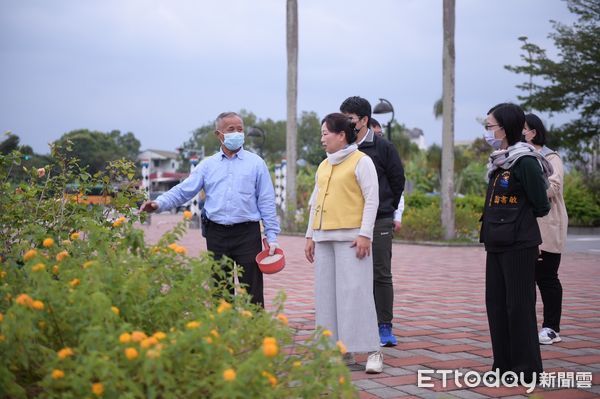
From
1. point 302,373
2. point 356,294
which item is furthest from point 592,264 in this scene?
point 302,373

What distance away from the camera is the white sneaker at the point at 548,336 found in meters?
5.79

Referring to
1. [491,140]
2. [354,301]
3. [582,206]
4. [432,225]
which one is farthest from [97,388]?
[582,206]

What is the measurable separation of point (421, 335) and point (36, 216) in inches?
126

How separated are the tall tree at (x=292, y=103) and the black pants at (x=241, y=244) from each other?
18.8 meters

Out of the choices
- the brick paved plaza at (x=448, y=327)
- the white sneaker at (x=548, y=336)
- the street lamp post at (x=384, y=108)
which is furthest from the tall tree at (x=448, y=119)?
the white sneaker at (x=548, y=336)

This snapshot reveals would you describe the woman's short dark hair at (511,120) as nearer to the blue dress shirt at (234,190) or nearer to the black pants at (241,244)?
the blue dress shirt at (234,190)

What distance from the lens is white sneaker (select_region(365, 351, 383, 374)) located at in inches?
189

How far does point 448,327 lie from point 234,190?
8.21ft

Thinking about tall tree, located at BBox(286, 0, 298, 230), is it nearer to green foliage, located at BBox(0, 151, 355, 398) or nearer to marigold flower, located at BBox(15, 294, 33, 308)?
green foliage, located at BBox(0, 151, 355, 398)

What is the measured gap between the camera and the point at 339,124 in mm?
4945

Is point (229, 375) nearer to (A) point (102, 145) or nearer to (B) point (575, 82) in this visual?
(B) point (575, 82)

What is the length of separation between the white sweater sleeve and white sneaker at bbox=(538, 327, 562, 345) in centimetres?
198

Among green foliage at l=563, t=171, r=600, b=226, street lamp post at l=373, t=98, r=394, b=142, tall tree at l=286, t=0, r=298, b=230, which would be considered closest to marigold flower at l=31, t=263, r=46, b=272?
street lamp post at l=373, t=98, r=394, b=142

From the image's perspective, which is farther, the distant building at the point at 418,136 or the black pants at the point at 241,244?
the distant building at the point at 418,136
